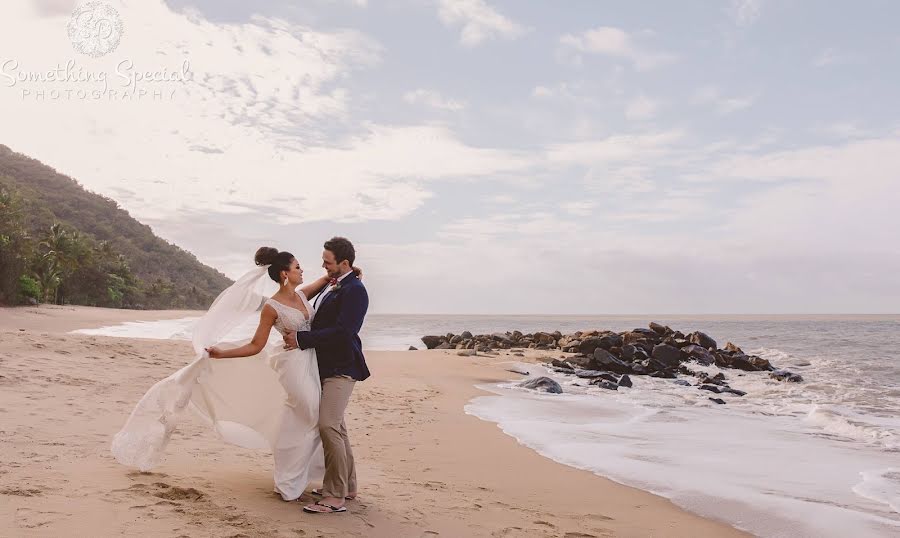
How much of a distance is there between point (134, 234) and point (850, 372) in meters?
89.3

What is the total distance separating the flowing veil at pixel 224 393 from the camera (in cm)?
572

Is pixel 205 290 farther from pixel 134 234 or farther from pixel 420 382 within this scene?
pixel 420 382

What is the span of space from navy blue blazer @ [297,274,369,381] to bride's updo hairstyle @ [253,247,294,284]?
47 centimetres

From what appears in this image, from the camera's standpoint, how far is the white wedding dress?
18.5 ft

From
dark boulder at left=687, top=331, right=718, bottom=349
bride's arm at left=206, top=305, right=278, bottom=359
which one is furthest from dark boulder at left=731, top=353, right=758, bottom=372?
bride's arm at left=206, top=305, right=278, bottom=359

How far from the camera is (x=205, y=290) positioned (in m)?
91.9

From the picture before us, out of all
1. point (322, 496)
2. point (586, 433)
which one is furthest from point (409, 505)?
point (586, 433)

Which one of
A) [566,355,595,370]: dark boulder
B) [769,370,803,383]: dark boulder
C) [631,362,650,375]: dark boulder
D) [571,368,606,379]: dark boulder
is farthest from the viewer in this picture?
[566,355,595,370]: dark boulder

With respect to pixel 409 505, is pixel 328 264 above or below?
above

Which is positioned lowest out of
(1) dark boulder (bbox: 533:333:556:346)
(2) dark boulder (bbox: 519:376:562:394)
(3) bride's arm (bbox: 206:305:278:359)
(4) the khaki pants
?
(2) dark boulder (bbox: 519:376:562:394)

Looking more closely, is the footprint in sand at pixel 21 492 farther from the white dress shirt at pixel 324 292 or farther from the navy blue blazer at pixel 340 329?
the white dress shirt at pixel 324 292

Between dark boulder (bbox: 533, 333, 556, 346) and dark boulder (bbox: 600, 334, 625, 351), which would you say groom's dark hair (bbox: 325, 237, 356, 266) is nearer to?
dark boulder (bbox: 600, 334, 625, 351)

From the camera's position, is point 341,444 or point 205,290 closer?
point 341,444

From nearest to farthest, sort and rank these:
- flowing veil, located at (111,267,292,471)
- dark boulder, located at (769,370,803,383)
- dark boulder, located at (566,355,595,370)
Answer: flowing veil, located at (111,267,292,471) < dark boulder, located at (769,370,803,383) < dark boulder, located at (566,355,595,370)
